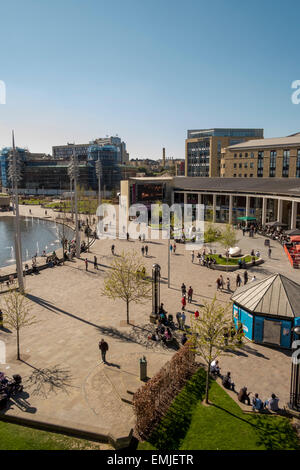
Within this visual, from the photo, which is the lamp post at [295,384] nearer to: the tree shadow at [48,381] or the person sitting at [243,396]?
the person sitting at [243,396]

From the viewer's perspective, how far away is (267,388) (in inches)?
572

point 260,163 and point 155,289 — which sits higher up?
point 260,163

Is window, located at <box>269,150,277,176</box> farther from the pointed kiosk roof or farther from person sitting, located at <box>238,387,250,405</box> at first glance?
person sitting, located at <box>238,387,250,405</box>

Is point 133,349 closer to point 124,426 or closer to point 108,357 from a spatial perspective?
point 108,357

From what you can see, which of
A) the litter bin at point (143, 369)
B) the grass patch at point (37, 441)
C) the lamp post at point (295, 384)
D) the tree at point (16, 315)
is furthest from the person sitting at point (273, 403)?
the tree at point (16, 315)

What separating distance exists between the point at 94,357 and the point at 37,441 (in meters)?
5.54

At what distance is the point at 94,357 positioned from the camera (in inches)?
667

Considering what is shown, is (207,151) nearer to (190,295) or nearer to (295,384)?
(190,295)

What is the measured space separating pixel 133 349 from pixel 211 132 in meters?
130

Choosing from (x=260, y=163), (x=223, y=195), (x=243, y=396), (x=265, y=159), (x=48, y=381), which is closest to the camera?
(x=243, y=396)

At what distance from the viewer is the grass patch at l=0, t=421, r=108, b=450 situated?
1130 cm

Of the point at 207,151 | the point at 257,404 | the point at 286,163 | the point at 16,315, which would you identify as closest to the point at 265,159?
the point at 286,163

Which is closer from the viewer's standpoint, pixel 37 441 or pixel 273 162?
pixel 37 441

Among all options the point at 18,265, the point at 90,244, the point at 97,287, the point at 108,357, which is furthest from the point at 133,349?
the point at 90,244
